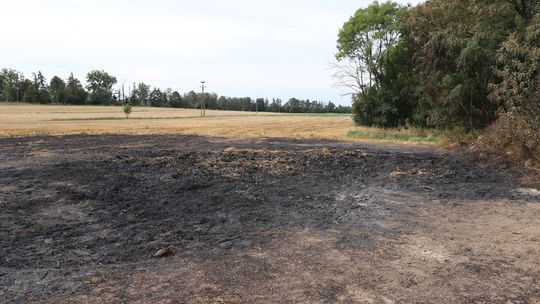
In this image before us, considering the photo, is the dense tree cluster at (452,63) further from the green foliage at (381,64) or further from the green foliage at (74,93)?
the green foliage at (74,93)

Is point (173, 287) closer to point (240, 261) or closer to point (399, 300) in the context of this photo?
point (240, 261)

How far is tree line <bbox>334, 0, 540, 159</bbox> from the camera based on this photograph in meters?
13.2

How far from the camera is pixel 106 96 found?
105625 millimetres

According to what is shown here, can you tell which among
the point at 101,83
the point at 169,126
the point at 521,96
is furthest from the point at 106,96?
the point at 521,96

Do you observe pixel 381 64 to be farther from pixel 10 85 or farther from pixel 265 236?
pixel 10 85

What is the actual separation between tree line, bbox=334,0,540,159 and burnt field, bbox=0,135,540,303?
4.31 meters

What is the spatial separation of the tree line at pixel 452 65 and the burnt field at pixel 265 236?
431 cm

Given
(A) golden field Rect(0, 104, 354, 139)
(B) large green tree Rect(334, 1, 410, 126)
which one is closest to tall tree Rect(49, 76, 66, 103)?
(A) golden field Rect(0, 104, 354, 139)

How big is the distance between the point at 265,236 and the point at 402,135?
19.3 metres

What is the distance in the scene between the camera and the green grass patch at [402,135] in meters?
21.2

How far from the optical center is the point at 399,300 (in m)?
3.75

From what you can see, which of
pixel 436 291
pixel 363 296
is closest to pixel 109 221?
pixel 363 296

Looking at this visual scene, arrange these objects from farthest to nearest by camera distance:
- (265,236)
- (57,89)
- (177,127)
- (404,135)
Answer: (57,89)
(177,127)
(404,135)
(265,236)

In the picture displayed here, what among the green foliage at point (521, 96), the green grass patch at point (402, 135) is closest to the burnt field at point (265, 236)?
the green foliage at point (521, 96)
